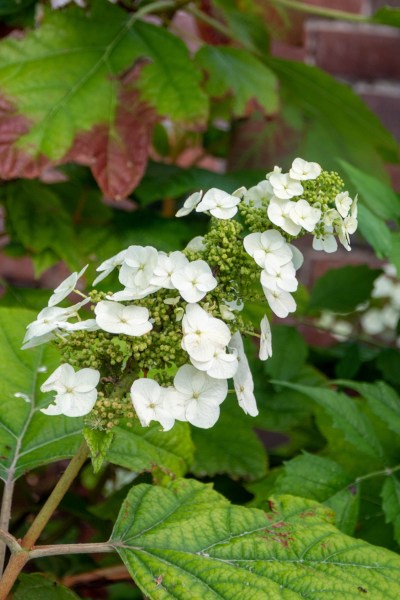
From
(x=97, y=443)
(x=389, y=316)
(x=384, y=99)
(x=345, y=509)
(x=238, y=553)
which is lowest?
(x=389, y=316)

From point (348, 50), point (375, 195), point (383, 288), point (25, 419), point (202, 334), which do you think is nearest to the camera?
point (202, 334)

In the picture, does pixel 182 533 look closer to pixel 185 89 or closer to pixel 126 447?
pixel 126 447

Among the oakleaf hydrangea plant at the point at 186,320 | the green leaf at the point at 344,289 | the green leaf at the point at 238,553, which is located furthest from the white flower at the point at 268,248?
the green leaf at the point at 344,289

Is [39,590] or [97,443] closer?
[97,443]

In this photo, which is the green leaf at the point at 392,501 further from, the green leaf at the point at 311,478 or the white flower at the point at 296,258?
the white flower at the point at 296,258

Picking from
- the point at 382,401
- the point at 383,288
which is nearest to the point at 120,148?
the point at 382,401

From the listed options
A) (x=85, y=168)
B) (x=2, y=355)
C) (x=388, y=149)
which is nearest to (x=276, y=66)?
(x=388, y=149)

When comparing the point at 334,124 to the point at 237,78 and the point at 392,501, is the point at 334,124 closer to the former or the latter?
the point at 237,78
